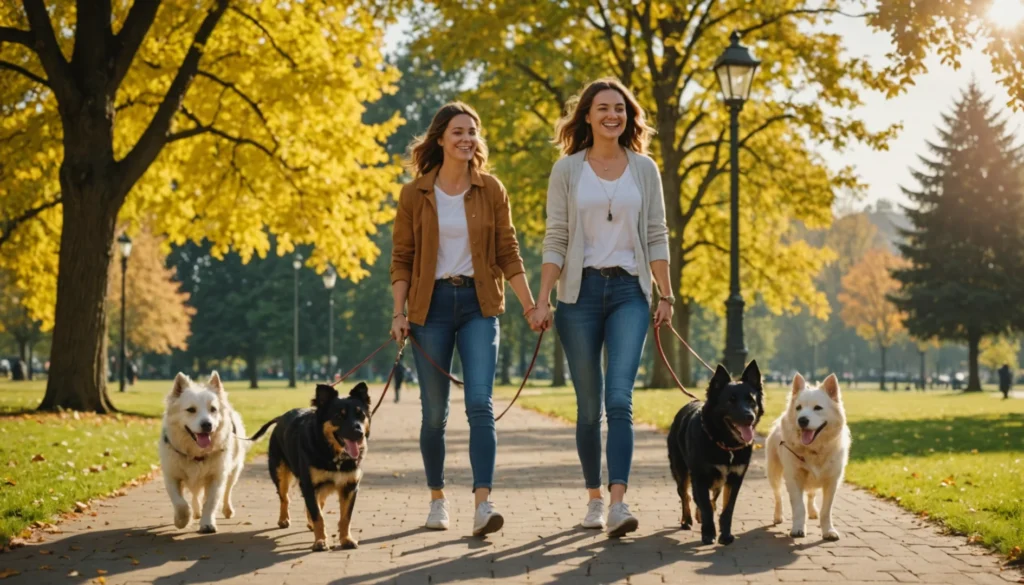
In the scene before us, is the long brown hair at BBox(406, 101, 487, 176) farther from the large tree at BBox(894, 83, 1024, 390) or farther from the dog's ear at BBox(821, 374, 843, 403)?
the large tree at BBox(894, 83, 1024, 390)

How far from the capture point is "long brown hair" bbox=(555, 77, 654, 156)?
7.23m

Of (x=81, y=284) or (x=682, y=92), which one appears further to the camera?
(x=682, y=92)

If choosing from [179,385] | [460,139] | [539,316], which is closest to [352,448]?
[539,316]

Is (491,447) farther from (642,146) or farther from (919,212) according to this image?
(919,212)

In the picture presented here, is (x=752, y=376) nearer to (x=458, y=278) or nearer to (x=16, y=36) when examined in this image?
(x=458, y=278)

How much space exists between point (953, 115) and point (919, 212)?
15.8 feet

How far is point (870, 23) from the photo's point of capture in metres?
16.1

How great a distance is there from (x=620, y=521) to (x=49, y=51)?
14.8m

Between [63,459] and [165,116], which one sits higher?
[165,116]

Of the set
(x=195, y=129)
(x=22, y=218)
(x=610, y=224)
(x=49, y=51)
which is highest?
(x=49, y=51)

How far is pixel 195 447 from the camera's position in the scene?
7.54 meters

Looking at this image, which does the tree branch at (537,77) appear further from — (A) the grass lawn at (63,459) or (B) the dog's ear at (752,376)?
(B) the dog's ear at (752,376)

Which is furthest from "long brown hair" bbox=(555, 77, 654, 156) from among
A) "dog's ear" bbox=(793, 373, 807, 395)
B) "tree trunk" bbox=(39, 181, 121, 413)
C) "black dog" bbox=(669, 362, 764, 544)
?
"tree trunk" bbox=(39, 181, 121, 413)

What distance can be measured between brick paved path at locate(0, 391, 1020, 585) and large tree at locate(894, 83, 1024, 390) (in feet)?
139
